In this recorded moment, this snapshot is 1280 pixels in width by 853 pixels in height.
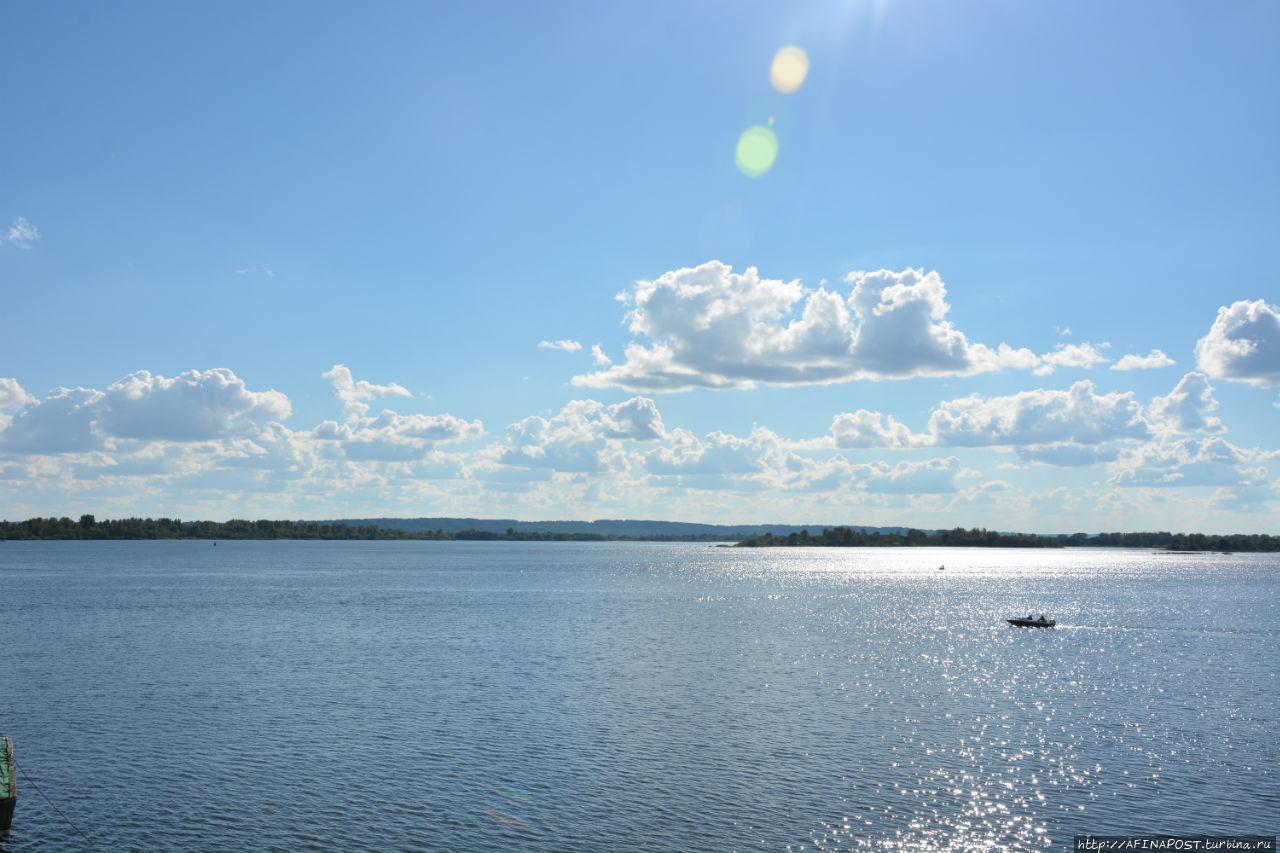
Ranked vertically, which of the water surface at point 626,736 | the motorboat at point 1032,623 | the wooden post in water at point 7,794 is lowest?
the motorboat at point 1032,623

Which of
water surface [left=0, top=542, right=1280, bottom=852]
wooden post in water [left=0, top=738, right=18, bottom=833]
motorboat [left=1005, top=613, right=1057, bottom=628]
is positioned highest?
wooden post in water [left=0, top=738, right=18, bottom=833]

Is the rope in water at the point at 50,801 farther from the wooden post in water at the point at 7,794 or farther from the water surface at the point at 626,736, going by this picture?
the wooden post in water at the point at 7,794

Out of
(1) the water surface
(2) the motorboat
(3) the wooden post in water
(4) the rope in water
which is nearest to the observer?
(3) the wooden post in water

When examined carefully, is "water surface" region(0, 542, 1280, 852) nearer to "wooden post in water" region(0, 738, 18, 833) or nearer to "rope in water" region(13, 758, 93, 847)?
"rope in water" region(13, 758, 93, 847)

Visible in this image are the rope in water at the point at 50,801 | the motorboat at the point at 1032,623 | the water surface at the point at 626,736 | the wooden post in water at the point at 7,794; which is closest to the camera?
the wooden post in water at the point at 7,794

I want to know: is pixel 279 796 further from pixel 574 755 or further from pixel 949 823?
pixel 949 823

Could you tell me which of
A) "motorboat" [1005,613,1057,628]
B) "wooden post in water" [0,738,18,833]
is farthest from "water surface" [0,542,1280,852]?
"motorboat" [1005,613,1057,628]

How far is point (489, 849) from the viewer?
1406 inches

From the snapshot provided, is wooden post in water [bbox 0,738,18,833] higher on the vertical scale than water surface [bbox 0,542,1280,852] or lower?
higher

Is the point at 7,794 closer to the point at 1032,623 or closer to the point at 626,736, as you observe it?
the point at 626,736

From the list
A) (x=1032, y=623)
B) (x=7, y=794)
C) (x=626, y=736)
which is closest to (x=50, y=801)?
(x=7, y=794)

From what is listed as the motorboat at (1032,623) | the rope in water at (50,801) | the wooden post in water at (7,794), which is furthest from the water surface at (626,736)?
the motorboat at (1032,623)

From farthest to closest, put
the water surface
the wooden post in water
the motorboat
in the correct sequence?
the motorboat
the water surface
the wooden post in water

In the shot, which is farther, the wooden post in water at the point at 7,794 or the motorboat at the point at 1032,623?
the motorboat at the point at 1032,623
